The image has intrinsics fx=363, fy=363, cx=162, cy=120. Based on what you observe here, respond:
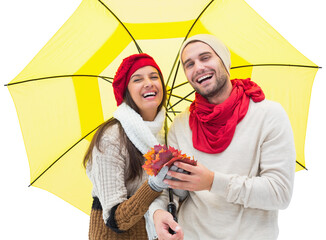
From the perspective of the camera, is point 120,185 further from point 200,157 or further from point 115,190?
point 200,157

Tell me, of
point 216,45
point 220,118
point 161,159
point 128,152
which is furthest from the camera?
point 128,152

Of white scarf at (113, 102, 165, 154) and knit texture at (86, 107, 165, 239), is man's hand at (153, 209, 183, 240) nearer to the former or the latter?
knit texture at (86, 107, 165, 239)

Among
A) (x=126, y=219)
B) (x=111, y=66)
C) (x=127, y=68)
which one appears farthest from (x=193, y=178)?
(x=111, y=66)

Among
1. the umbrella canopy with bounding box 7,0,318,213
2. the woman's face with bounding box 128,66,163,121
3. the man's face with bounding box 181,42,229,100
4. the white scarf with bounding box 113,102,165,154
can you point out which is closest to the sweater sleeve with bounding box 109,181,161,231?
the white scarf with bounding box 113,102,165,154

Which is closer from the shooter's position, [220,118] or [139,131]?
[220,118]

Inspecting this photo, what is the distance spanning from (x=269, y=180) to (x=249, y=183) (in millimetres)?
102

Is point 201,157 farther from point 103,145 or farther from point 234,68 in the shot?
point 234,68

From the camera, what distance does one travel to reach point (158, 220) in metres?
1.90

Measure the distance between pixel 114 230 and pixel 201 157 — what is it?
27.7 inches

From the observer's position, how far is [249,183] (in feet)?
5.79

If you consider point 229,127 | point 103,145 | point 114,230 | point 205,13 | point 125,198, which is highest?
point 205,13

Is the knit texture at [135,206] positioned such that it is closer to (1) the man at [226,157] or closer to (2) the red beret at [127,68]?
(1) the man at [226,157]

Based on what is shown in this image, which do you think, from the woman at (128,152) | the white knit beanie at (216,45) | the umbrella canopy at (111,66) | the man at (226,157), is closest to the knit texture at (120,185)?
the woman at (128,152)

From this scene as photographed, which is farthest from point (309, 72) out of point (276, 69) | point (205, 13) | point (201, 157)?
point (201, 157)
